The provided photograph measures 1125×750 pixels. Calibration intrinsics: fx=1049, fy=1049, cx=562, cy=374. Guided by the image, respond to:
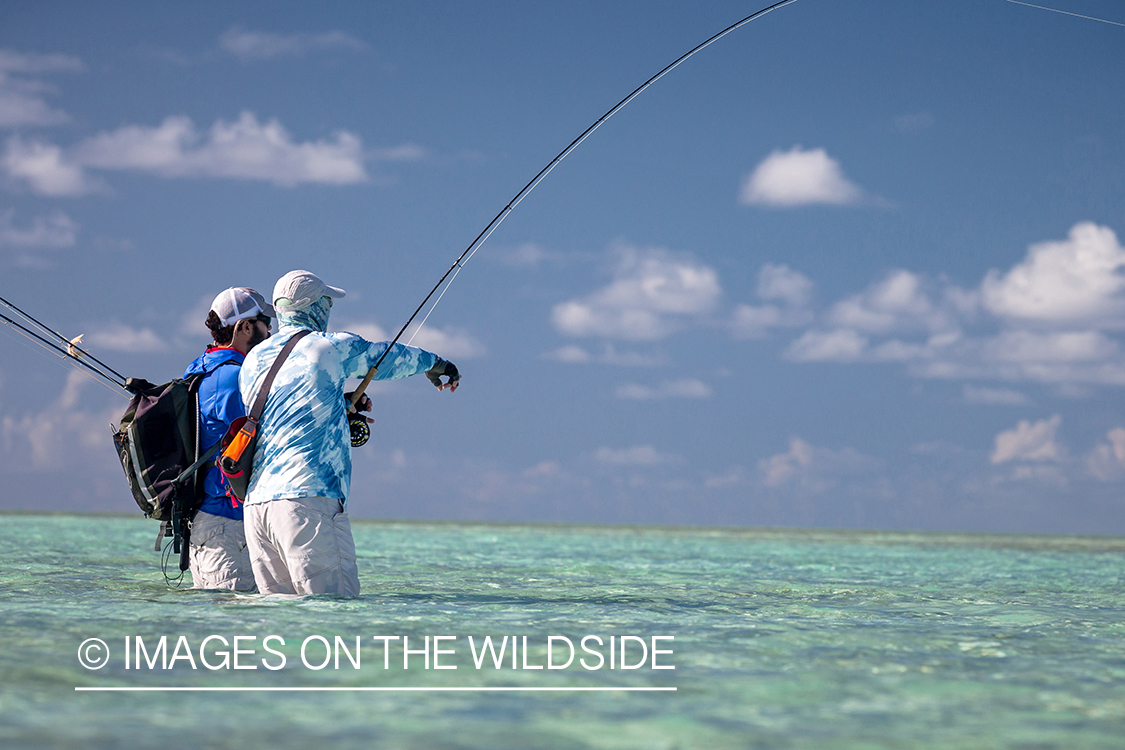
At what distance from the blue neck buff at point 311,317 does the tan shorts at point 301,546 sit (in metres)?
0.93

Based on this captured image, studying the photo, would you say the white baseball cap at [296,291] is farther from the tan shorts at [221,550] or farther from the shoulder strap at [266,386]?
the tan shorts at [221,550]

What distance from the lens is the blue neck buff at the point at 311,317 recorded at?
5.42 metres

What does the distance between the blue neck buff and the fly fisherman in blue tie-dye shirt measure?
0.05 m

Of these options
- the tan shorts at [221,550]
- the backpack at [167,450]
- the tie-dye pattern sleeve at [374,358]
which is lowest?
the tan shorts at [221,550]

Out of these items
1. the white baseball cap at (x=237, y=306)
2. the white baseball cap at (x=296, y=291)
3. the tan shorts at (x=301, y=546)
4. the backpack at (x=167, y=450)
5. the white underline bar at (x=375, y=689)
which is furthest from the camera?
the white baseball cap at (x=237, y=306)

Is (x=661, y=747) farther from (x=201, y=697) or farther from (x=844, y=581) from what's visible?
(x=844, y=581)

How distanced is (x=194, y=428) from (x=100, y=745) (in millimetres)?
3322

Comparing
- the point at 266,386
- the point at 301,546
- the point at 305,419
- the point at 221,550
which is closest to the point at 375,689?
the point at 301,546

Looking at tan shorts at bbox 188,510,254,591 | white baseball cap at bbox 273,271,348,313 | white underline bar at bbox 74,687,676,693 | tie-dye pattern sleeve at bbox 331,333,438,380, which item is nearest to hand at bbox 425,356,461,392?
tie-dye pattern sleeve at bbox 331,333,438,380

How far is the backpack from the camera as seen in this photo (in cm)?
572

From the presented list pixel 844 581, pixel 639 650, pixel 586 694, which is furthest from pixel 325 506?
pixel 844 581

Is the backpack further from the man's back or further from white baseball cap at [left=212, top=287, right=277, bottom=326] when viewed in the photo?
the man's back

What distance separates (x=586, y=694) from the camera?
347 centimetres

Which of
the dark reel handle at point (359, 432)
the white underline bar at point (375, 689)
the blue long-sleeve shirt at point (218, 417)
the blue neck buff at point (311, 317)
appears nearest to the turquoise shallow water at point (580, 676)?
the white underline bar at point (375, 689)
